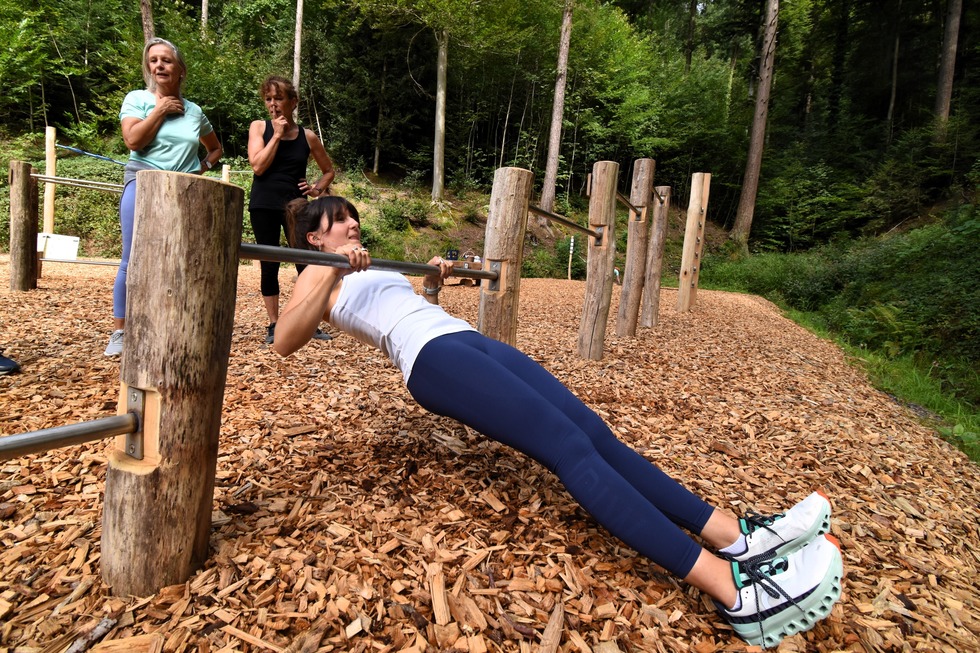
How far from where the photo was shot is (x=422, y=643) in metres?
1.13

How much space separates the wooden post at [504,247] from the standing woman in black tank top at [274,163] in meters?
1.27

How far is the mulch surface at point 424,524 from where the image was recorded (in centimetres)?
116

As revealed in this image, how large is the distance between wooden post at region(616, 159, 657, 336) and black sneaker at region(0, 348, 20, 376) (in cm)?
446

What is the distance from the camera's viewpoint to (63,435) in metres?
0.93

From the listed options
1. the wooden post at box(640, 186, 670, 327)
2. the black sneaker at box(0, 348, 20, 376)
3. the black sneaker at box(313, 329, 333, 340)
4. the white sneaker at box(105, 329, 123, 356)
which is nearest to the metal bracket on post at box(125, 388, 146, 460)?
the black sneaker at box(0, 348, 20, 376)

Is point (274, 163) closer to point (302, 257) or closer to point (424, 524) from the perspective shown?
point (302, 257)

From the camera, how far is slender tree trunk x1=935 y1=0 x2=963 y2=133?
14.7 meters

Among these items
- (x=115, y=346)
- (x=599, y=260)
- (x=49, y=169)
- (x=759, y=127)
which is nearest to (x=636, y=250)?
(x=599, y=260)

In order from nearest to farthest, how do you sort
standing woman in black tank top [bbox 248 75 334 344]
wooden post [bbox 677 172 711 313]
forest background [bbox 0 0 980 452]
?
standing woman in black tank top [bbox 248 75 334 344] → wooden post [bbox 677 172 711 313] → forest background [bbox 0 0 980 452]

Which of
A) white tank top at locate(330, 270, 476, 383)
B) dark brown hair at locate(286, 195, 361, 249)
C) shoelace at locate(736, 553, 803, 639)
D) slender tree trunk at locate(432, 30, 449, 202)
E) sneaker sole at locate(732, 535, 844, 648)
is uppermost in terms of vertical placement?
slender tree trunk at locate(432, 30, 449, 202)

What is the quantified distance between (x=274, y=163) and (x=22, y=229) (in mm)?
3693

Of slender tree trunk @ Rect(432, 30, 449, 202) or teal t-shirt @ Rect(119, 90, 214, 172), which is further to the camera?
slender tree trunk @ Rect(432, 30, 449, 202)

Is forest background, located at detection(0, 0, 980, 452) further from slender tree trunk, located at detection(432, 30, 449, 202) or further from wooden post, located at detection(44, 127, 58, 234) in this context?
wooden post, located at detection(44, 127, 58, 234)

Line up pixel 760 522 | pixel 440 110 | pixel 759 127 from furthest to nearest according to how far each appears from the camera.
Answer: 1. pixel 759 127
2. pixel 440 110
3. pixel 760 522
